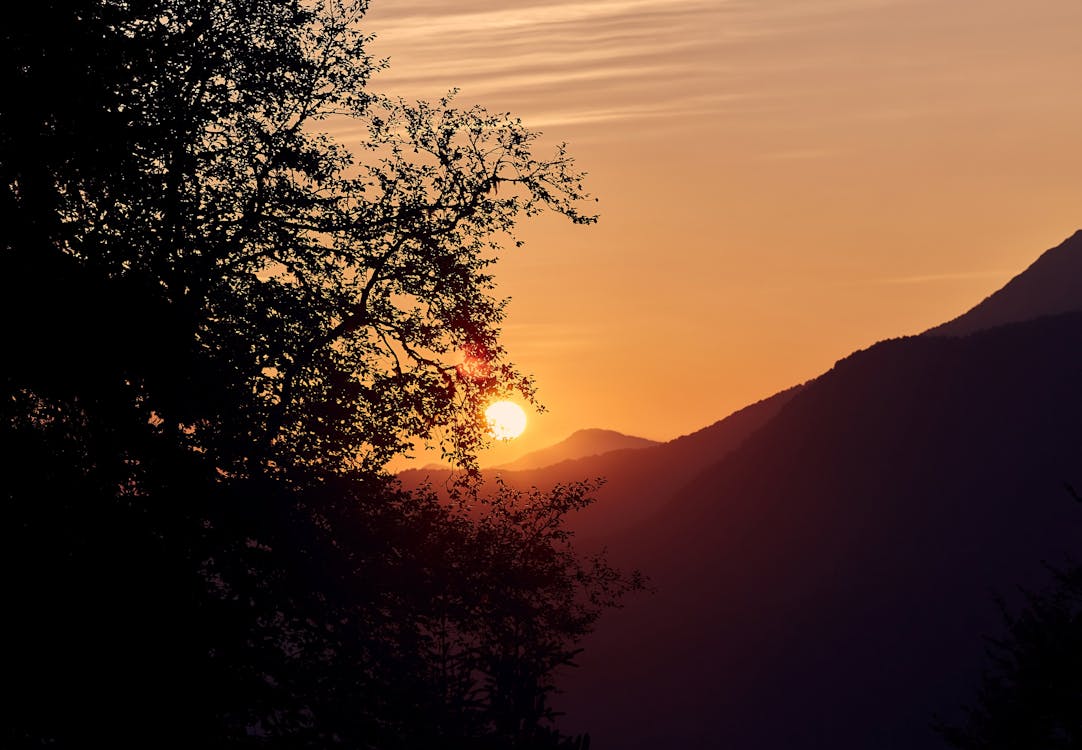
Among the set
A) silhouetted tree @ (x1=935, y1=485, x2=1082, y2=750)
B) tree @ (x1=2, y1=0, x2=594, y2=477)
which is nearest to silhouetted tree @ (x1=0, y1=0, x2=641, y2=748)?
tree @ (x1=2, y1=0, x2=594, y2=477)

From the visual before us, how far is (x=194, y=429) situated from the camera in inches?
628

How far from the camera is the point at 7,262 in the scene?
12734 millimetres

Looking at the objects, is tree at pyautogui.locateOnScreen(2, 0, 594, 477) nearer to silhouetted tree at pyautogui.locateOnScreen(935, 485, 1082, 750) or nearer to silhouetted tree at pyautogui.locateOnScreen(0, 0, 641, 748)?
silhouetted tree at pyautogui.locateOnScreen(0, 0, 641, 748)

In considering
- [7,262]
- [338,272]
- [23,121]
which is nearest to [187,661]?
[7,262]

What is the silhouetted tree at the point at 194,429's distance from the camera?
494 inches

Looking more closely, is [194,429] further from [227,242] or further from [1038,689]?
[1038,689]

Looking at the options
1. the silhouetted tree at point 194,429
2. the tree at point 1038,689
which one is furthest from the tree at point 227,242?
the tree at point 1038,689

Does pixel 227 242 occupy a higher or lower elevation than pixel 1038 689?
higher

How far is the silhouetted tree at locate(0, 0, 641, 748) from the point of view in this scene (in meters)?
12.5

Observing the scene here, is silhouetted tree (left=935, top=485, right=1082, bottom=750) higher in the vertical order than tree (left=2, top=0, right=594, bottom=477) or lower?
lower

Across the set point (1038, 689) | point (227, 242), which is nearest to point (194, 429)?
point (227, 242)

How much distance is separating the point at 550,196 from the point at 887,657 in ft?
578

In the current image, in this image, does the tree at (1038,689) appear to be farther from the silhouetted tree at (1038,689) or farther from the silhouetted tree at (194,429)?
the silhouetted tree at (194,429)

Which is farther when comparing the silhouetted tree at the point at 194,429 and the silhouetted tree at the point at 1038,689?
the silhouetted tree at the point at 1038,689
